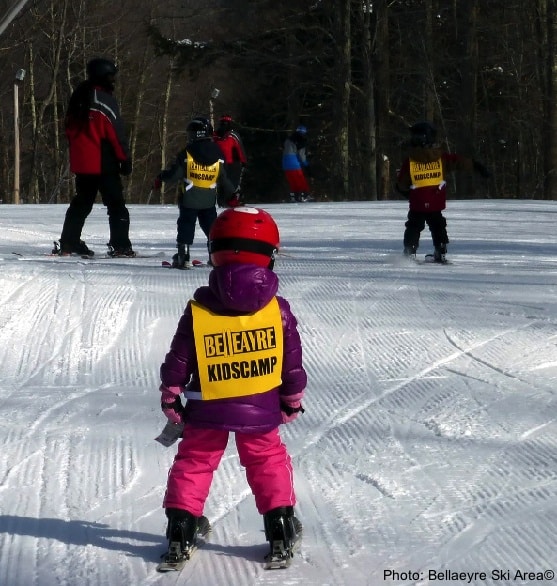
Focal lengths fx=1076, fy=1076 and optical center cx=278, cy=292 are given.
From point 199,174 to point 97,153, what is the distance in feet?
4.43

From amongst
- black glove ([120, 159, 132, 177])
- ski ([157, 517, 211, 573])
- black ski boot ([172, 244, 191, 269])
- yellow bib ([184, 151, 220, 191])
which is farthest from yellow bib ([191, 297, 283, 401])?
black glove ([120, 159, 132, 177])

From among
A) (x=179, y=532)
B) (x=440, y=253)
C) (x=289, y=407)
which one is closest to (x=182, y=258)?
(x=440, y=253)

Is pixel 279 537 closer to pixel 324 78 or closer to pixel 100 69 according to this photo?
pixel 100 69

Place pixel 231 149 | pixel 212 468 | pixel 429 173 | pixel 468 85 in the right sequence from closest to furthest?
pixel 212 468 → pixel 429 173 → pixel 231 149 → pixel 468 85

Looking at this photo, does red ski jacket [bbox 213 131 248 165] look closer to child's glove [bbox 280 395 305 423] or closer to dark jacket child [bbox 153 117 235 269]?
dark jacket child [bbox 153 117 235 269]

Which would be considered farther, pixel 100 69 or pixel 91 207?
pixel 91 207

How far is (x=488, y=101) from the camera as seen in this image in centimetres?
3875

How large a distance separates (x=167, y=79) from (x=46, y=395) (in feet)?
131

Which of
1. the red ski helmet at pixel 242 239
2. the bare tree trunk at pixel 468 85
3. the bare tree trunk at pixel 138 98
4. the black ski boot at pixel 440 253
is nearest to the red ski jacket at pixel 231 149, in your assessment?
the black ski boot at pixel 440 253

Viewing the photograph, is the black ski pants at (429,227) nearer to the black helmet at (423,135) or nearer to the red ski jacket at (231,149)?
the black helmet at (423,135)

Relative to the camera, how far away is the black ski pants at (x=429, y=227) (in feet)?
35.5

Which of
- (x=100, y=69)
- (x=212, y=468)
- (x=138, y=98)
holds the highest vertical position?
(x=138, y=98)

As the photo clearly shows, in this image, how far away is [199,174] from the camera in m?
9.75

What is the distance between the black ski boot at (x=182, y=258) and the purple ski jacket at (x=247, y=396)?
630 cm
